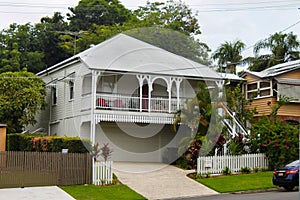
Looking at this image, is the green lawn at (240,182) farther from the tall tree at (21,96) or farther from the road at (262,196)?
the tall tree at (21,96)

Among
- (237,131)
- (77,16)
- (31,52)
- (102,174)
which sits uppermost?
(77,16)

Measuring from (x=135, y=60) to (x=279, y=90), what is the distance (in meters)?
9.45

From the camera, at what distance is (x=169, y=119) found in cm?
3192

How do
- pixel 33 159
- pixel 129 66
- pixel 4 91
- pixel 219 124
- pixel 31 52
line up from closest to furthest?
pixel 33 159, pixel 219 124, pixel 129 66, pixel 4 91, pixel 31 52

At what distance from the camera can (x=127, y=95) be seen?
33062 mm

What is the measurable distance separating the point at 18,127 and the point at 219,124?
13.6 metres

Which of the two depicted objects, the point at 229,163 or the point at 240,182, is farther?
the point at 229,163

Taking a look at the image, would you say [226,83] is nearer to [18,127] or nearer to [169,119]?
[169,119]

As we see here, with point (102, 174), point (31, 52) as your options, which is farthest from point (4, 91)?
point (31, 52)

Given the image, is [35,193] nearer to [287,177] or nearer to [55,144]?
[55,144]

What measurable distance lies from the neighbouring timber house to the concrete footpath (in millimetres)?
15950

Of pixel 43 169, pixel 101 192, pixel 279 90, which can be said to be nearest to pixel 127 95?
pixel 279 90

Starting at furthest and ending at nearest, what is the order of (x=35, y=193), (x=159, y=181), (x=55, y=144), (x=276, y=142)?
1. (x=276, y=142)
2. (x=55, y=144)
3. (x=159, y=181)
4. (x=35, y=193)

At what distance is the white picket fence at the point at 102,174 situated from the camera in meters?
24.4
